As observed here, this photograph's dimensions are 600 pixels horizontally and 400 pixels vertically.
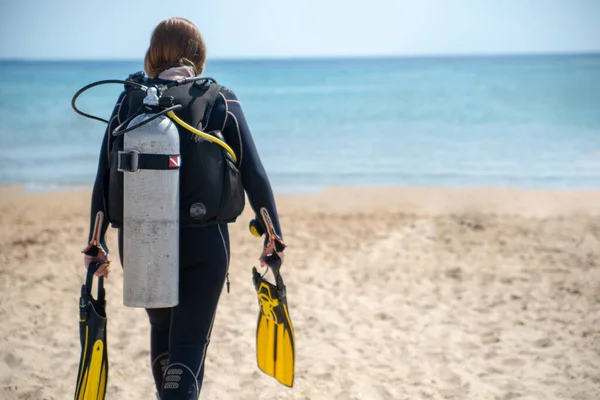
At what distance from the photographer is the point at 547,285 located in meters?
5.48

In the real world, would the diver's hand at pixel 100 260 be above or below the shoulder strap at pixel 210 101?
below

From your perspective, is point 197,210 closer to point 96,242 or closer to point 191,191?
point 191,191

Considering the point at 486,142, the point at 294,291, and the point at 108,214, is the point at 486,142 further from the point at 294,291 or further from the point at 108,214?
the point at 108,214

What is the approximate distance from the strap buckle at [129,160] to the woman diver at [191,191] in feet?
0.43

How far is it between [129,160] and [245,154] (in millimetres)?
413

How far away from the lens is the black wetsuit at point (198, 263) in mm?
2389

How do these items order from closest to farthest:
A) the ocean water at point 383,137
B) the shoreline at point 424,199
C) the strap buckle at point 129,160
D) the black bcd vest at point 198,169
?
1. the strap buckle at point 129,160
2. the black bcd vest at point 198,169
3. the shoreline at point 424,199
4. the ocean water at point 383,137

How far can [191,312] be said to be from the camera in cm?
242

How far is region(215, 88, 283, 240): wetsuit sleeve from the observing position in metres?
2.40

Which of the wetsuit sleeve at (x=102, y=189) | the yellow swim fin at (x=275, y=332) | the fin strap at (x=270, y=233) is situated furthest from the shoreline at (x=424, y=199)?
the wetsuit sleeve at (x=102, y=189)

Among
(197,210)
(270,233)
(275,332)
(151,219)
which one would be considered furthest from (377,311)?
(151,219)

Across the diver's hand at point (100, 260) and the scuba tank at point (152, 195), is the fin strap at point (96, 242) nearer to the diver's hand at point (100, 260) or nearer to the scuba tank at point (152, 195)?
the diver's hand at point (100, 260)

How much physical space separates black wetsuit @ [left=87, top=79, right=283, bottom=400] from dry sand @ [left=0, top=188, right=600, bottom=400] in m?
1.41

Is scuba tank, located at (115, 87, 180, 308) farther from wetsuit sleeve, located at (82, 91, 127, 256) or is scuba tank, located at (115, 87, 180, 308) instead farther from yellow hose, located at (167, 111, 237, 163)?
wetsuit sleeve, located at (82, 91, 127, 256)
